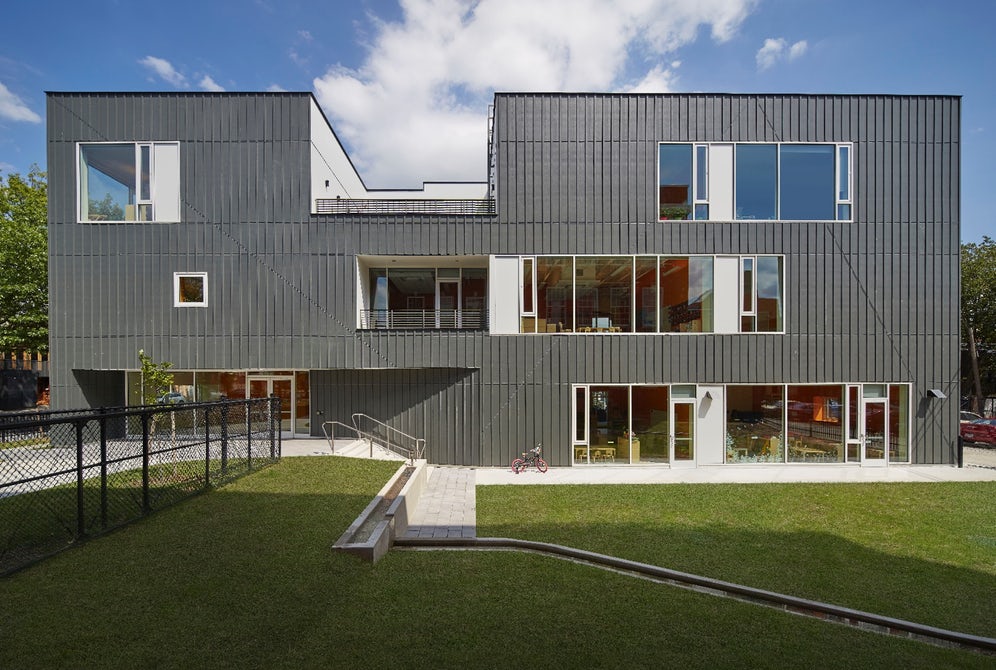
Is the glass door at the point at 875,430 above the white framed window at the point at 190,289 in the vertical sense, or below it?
below

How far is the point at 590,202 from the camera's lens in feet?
43.8

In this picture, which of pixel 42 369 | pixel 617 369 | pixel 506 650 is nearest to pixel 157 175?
pixel 617 369

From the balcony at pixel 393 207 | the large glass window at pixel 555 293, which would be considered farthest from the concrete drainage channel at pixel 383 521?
the balcony at pixel 393 207

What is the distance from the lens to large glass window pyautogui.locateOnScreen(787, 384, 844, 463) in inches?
528

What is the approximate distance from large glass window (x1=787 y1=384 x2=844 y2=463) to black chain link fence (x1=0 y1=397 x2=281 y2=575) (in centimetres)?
1364

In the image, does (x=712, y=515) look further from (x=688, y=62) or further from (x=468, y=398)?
(x=688, y=62)

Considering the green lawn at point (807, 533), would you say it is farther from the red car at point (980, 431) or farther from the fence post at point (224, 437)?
the red car at point (980, 431)

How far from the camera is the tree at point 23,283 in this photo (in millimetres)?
20344

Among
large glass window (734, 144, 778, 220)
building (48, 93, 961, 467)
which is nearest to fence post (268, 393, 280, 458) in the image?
building (48, 93, 961, 467)

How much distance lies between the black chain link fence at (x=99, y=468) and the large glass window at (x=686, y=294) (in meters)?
10.6

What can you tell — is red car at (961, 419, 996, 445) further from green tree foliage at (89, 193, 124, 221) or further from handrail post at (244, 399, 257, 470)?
green tree foliage at (89, 193, 124, 221)

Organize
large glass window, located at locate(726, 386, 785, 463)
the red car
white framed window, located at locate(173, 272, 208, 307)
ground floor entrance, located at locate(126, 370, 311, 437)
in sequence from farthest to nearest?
the red car < ground floor entrance, located at locate(126, 370, 311, 437) < large glass window, located at locate(726, 386, 785, 463) < white framed window, located at locate(173, 272, 208, 307)

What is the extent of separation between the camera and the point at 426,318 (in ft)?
47.6

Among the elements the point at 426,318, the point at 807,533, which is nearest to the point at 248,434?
the point at 426,318
